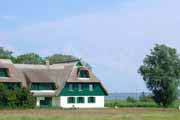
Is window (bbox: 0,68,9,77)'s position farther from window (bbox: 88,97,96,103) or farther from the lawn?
the lawn

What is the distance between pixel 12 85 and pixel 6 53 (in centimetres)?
4016

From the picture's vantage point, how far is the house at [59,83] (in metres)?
79.6

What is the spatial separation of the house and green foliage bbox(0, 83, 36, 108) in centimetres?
389

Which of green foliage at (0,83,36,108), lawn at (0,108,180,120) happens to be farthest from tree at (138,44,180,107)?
lawn at (0,108,180,120)

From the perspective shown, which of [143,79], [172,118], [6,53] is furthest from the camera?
[6,53]

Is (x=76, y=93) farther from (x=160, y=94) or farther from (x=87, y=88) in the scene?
(x=160, y=94)

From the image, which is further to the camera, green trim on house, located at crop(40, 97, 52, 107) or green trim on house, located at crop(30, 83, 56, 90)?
green trim on house, located at crop(40, 97, 52, 107)

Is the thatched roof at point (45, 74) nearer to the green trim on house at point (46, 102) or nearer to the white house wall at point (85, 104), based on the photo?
the green trim on house at point (46, 102)

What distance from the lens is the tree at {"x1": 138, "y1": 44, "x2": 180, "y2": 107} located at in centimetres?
8606

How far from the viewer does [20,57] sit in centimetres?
11744

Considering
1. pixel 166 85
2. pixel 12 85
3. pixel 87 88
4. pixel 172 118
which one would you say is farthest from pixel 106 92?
pixel 172 118

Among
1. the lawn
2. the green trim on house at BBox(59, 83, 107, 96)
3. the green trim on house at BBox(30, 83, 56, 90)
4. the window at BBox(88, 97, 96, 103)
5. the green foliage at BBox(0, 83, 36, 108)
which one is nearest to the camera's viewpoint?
the lawn

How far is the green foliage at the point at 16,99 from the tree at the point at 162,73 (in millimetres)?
22449

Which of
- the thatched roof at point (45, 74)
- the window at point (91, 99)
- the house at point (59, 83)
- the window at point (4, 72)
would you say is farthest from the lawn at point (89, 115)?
the window at point (91, 99)
